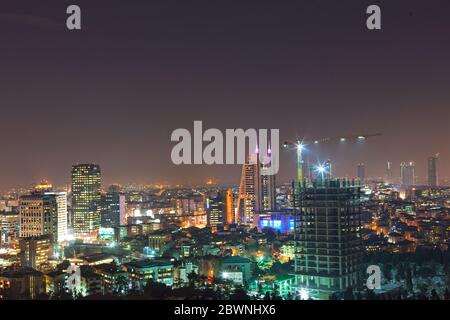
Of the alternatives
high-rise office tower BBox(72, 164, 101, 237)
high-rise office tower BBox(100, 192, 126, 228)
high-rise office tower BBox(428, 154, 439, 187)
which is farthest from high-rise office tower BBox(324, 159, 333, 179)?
high-rise office tower BBox(428, 154, 439, 187)

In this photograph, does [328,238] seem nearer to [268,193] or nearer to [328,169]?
[328,169]

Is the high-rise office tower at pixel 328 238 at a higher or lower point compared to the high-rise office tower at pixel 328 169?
lower

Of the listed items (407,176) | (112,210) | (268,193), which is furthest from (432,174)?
(112,210)

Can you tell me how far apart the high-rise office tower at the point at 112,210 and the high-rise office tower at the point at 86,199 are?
42 centimetres

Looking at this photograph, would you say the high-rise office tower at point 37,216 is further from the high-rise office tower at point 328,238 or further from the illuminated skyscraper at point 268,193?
the high-rise office tower at point 328,238

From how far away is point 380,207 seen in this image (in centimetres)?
2144

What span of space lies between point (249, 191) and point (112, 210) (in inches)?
231

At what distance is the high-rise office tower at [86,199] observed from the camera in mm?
20656

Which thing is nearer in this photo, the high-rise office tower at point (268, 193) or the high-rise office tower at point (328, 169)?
the high-rise office tower at point (328, 169)

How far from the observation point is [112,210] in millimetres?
22672

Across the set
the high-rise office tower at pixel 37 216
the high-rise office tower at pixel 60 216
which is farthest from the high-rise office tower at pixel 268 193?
the high-rise office tower at pixel 37 216

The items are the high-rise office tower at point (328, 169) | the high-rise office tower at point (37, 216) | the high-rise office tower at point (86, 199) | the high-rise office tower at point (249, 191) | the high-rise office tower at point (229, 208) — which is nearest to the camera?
the high-rise office tower at point (328, 169)

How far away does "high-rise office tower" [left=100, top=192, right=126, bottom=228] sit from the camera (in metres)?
22.0

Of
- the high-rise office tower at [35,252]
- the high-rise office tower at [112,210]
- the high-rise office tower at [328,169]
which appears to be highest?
the high-rise office tower at [328,169]
